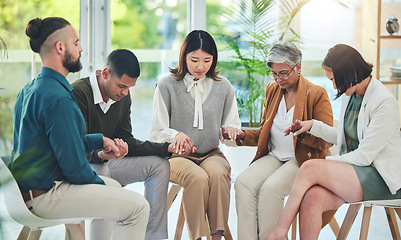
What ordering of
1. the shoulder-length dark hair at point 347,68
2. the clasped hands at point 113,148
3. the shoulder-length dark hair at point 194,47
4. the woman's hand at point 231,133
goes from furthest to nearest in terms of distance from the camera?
1. the shoulder-length dark hair at point 194,47
2. the woman's hand at point 231,133
3. the shoulder-length dark hair at point 347,68
4. the clasped hands at point 113,148

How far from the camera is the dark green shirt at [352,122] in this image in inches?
86.7

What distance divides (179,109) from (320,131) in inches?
31.5

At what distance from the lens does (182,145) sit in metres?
2.38

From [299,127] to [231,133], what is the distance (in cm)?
39

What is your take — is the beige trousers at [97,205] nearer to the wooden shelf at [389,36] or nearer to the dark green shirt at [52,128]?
the dark green shirt at [52,128]

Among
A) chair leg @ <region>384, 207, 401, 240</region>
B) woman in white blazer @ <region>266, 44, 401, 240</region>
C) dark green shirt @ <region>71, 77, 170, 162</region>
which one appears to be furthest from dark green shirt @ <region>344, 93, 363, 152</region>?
dark green shirt @ <region>71, 77, 170, 162</region>

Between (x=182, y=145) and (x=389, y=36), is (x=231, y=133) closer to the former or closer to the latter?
(x=182, y=145)

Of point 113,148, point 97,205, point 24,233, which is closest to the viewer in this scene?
point 24,233

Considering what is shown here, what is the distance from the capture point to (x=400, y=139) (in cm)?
210

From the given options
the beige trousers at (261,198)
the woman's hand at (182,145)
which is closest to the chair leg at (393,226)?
the beige trousers at (261,198)

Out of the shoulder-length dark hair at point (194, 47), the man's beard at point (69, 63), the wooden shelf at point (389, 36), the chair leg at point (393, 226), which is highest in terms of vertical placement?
the wooden shelf at point (389, 36)

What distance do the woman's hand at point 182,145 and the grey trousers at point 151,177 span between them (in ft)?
0.30

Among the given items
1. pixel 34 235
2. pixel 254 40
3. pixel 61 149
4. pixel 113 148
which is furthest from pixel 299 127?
pixel 254 40

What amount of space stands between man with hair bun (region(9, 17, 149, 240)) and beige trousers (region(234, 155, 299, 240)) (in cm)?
65
